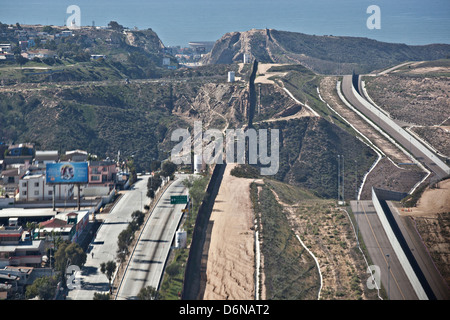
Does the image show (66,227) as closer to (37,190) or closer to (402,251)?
(37,190)

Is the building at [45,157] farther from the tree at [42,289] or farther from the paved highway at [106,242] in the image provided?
the tree at [42,289]

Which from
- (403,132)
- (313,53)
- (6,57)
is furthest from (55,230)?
(313,53)

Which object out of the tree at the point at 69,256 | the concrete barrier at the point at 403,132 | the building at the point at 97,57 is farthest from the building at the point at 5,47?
the tree at the point at 69,256

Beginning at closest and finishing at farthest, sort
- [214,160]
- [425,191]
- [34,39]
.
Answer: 1. [425,191]
2. [214,160]
3. [34,39]

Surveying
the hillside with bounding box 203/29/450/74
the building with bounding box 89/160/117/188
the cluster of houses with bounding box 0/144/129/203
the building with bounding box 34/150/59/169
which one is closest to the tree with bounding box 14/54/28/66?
the cluster of houses with bounding box 0/144/129/203

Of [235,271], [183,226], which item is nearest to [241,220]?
[183,226]
